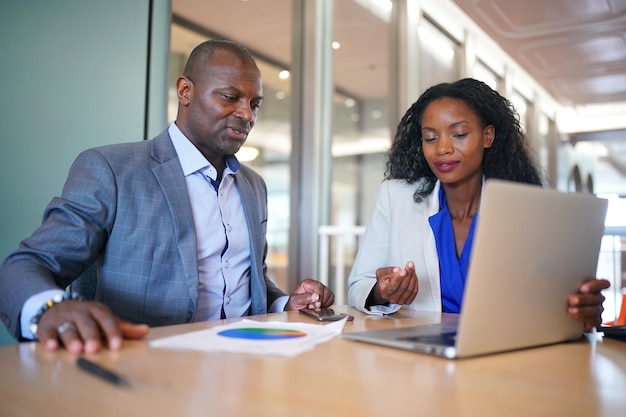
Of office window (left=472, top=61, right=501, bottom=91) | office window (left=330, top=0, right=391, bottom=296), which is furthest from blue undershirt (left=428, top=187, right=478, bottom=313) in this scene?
office window (left=472, top=61, right=501, bottom=91)

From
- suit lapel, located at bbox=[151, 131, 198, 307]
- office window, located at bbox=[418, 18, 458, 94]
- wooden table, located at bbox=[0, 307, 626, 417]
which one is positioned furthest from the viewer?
office window, located at bbox=[418, 18, 458, 94]

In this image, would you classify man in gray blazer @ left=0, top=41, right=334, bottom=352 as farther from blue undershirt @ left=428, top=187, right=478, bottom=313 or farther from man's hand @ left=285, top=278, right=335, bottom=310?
blue undershirt @ left=428, top=187, right=478, bottom=313

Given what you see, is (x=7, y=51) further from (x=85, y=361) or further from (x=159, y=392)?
(x=159, y=392)

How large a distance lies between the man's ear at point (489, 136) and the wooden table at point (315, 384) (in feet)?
3.56

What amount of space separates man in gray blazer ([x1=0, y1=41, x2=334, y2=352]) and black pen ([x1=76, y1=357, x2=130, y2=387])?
0.07 meters

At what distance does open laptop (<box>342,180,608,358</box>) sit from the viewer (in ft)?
2.45

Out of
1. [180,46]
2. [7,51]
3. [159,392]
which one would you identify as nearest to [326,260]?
[180,46]

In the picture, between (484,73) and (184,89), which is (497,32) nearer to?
(484,73)

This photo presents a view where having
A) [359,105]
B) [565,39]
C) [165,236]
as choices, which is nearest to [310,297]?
[165,236]

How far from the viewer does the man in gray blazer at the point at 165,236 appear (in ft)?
2.96

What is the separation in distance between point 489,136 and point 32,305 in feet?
4.86

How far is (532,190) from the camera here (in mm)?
787

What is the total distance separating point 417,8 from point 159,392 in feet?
15.5

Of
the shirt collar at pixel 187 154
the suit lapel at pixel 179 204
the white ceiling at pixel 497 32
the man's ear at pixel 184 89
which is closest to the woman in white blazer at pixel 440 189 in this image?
the suit lapel at pixel 179 204
